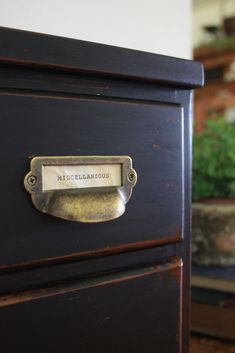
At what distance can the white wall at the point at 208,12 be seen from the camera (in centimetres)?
380

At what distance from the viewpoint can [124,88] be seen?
1.38 feet

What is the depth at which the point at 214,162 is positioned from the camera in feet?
2.87

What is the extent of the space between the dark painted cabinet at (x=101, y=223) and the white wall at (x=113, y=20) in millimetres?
321

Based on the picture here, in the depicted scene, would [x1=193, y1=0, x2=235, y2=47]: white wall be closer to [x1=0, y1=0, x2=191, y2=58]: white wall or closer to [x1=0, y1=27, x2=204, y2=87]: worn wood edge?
[x1=0, y1=0, x2=191, y2=58]: white wall

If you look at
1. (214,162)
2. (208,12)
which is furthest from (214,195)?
(208,12)

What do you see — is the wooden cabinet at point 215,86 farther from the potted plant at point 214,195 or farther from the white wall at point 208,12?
the potted plant at point 214,195

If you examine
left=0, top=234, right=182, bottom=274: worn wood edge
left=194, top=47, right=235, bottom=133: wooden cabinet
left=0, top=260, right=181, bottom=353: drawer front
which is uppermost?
left=194, top=47, right=235, bottom=133: wooden cabinet

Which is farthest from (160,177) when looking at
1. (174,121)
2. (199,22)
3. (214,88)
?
(199,22)

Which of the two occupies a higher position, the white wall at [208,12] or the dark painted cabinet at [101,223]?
the white wall at [208,12]

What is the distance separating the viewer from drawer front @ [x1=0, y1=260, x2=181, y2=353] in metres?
0.36

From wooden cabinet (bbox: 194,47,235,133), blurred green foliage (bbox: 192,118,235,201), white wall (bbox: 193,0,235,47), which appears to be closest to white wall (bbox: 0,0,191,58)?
blurred green foliage (bbox: 192,118,235,201)

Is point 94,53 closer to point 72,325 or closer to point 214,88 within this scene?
point 72,325

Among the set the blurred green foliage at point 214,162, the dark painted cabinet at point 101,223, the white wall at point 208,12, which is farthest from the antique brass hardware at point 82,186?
the white wall at point 208,12

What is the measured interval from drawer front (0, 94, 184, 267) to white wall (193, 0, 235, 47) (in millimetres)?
3552
